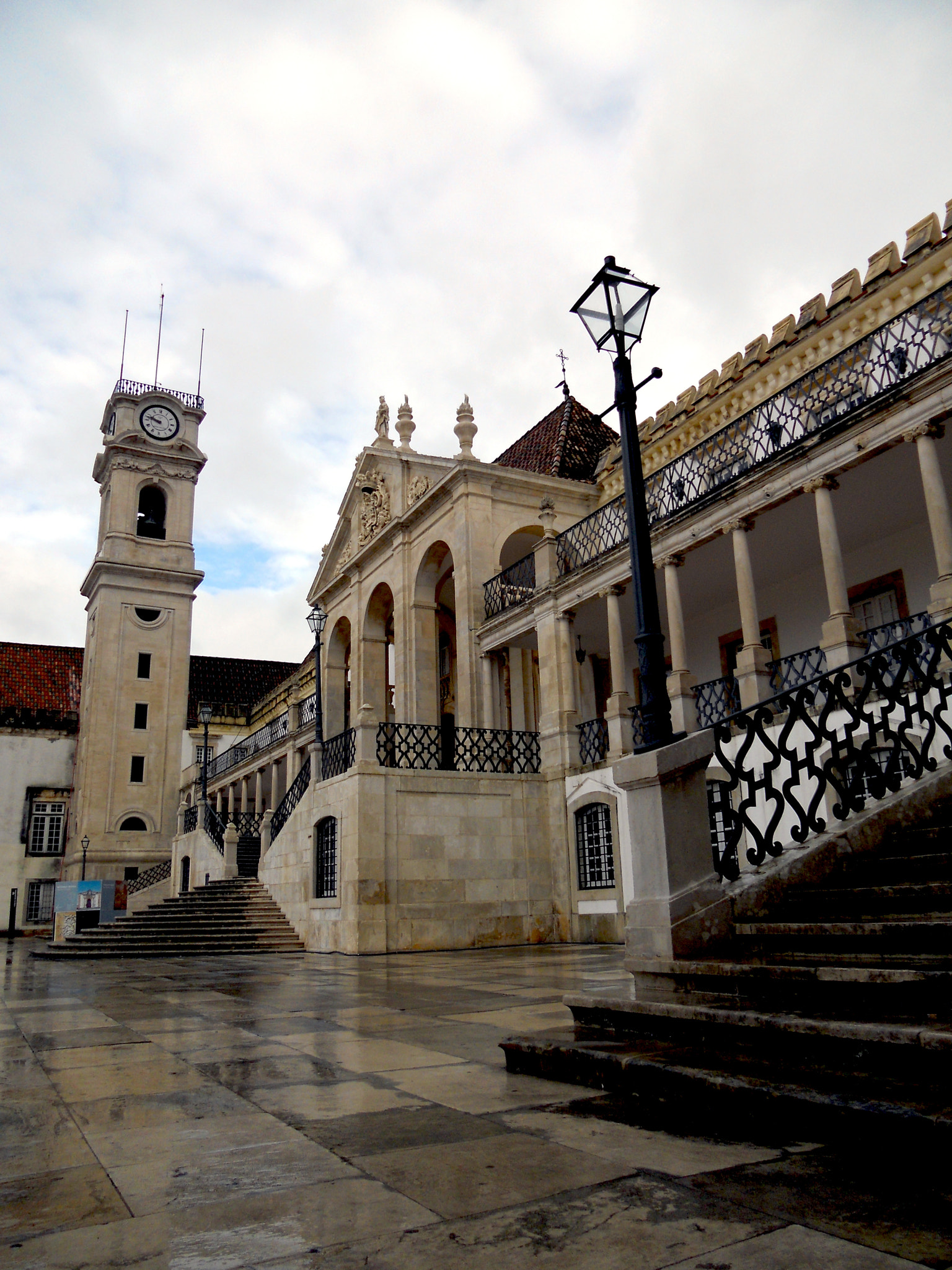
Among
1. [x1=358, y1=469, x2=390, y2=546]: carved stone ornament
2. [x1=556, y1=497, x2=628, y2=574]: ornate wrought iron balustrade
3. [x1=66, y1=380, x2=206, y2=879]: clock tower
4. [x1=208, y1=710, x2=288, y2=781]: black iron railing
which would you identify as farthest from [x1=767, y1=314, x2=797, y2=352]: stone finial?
[x1=66, y1=380, x2=206, y2=879]: clock tower

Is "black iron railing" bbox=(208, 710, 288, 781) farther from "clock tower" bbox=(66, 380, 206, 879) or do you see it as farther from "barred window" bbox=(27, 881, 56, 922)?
"barred window" bbox=(27, 881, 56, 922)

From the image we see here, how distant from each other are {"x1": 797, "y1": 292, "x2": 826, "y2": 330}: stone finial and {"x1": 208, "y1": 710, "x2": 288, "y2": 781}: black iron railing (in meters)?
22.1

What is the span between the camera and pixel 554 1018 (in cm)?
646

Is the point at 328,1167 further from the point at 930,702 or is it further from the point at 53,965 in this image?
the point at 53,965

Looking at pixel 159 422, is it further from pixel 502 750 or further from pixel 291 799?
pixel 502 750

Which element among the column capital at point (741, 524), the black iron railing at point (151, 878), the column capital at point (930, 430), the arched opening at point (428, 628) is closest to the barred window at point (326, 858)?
the arched opening at point (428, 628)

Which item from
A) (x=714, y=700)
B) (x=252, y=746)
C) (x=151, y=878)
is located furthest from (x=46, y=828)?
(x=714, y=700)

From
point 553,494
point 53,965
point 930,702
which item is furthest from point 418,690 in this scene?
point 930,702

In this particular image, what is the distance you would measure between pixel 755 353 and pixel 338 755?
38.1 ft

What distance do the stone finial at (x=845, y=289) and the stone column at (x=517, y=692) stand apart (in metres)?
10.3

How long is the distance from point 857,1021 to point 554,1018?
3.05 m

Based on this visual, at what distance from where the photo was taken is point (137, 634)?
48.8 meters

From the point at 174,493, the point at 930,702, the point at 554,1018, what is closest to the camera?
the point at 554,1018

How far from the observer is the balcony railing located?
12.9 metres
